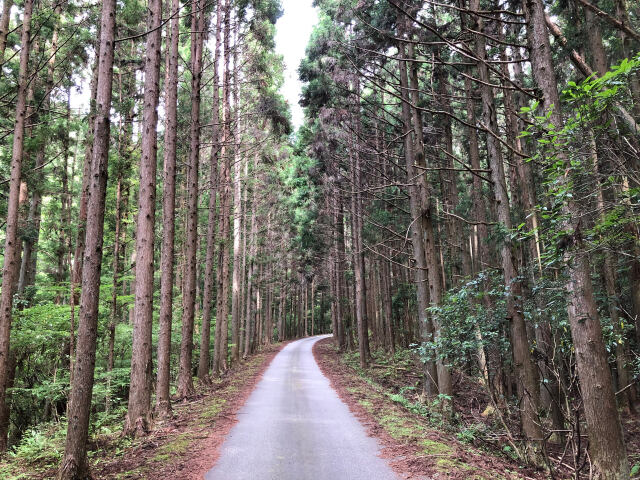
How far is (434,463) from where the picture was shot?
200 inches

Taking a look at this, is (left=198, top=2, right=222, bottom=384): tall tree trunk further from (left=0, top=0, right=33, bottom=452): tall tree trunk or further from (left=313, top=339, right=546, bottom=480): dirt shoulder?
(left=313, top=339, right=546, bottom=480): dirt shoulder

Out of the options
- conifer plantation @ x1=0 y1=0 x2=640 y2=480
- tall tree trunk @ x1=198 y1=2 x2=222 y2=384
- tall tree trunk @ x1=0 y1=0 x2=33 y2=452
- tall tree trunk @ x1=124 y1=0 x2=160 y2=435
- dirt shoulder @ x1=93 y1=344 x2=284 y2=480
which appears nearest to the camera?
conifer plantation @ x1=0 y1=0 x2=640 y2=480

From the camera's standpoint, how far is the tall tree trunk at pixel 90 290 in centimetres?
476

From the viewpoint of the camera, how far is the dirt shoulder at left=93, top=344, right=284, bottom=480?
16.2 feet

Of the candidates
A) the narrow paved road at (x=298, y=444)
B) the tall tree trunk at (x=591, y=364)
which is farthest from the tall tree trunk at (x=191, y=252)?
the tall tree trunk at (x=591, y=364)

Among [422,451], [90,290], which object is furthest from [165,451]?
[422,451]

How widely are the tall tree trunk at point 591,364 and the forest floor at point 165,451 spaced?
4865 millimetres

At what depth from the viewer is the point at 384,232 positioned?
1920cm

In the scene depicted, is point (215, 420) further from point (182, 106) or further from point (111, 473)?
point (182, 106)

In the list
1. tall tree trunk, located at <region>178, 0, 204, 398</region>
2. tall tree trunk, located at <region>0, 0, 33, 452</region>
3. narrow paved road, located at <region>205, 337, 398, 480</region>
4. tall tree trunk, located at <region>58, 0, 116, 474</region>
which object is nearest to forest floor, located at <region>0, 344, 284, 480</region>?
narrow paved road, located at <region>205, 337, 398, 480</region>

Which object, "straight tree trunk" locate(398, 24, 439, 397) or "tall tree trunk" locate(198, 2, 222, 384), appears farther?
"tall tree trunk" locate(198, 2, 222, 384)

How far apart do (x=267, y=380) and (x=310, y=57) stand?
14.1 m

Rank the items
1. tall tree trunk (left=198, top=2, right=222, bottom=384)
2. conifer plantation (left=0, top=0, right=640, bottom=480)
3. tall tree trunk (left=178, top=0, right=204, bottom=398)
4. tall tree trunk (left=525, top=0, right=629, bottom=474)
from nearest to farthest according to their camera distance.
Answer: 1. tall tree trunk (left=525, top=0, right=629, bottom=474)
2. conifer plantation (left=0, top=0, right=640, bottom=480)
3. tall tree trunk (left=178, top=0, right=204, bottom=398)
4. tall tree trunk (left=198, top=2, right=222, bottom=384)

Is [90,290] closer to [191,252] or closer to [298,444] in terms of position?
[298,444]
